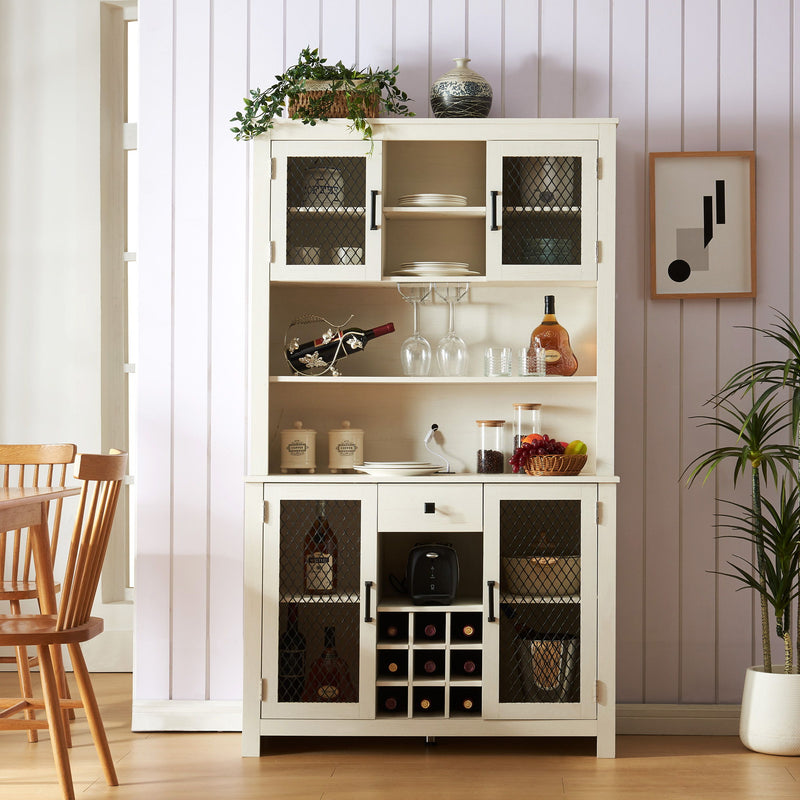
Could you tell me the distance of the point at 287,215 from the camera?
116 inches

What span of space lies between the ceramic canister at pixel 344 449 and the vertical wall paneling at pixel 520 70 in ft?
4.28

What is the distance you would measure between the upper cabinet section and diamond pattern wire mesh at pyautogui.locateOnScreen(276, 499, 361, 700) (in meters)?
0.77

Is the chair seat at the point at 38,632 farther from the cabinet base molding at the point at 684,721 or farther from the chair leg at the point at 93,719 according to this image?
the cabinet base molding at the point at 684,721

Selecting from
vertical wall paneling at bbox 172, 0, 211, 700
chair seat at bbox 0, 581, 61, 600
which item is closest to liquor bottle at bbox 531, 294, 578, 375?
vertical wall paneling at bbox 172, 0, 211, 700

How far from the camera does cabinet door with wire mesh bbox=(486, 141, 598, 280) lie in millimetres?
2928

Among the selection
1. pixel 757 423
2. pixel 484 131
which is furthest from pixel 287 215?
pixel 757 423

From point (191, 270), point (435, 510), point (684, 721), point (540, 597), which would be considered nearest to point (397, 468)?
point (435, 510)

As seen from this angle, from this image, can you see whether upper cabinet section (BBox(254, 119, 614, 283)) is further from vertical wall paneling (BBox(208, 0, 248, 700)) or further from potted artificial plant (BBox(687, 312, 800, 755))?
potted artificial plant (BBox(687, 312, 800, 755))

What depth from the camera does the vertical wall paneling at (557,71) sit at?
10.6 feet

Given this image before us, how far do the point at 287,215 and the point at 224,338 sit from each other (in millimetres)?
567

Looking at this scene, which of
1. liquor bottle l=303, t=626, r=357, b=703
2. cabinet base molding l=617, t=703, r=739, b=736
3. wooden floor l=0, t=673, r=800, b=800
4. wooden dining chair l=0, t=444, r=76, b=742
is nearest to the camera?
wooden floor l=0, t=673, r=800, b=800

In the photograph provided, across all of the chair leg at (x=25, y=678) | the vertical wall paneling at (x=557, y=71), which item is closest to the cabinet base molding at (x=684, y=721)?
the chair leg at (x=25, y=678)

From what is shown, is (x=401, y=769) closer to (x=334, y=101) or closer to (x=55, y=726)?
(x=55, y=726)

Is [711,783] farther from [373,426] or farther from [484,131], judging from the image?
[484,131]
